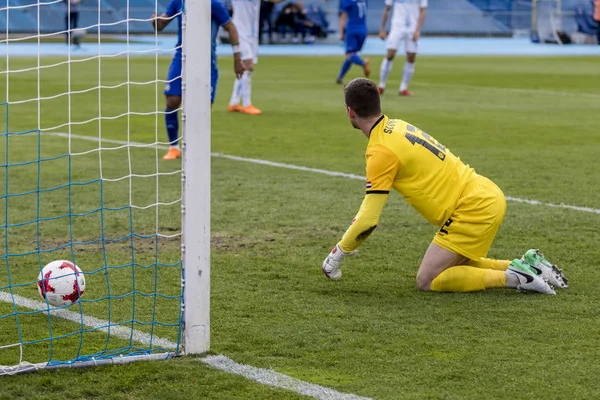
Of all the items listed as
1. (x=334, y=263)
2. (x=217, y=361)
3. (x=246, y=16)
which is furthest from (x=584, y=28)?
(x=217, y=361)

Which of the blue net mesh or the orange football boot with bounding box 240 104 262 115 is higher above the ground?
the blue net mesh

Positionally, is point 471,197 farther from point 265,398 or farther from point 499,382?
point 265,398

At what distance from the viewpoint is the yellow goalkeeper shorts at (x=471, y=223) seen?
17.3ft

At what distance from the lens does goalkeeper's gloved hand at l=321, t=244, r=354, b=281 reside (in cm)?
516

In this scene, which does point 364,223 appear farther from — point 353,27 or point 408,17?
point 353,27

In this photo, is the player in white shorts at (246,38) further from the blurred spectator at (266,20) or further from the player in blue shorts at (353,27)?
the blurred spectator at (266,20)

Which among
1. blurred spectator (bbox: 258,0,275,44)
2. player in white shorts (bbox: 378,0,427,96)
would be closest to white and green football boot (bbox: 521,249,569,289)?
player in white shorts (bbox: 378,0,427,96)

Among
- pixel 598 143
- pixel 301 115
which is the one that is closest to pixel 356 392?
pixel 598 143

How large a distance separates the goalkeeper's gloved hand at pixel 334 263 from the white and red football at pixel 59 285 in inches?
49.6

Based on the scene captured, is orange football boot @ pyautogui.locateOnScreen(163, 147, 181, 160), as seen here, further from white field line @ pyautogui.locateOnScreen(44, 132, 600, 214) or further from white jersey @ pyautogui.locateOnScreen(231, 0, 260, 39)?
white jersey @ pyautogui.locateOnScreen(231, 0, 260, 39)

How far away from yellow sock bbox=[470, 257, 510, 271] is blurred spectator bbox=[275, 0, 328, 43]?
3111 cm

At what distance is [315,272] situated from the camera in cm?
570

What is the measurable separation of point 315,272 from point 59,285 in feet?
5.10

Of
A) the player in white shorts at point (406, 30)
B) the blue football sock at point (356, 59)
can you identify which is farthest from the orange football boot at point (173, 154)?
the blue football sock at point (356, 59)
